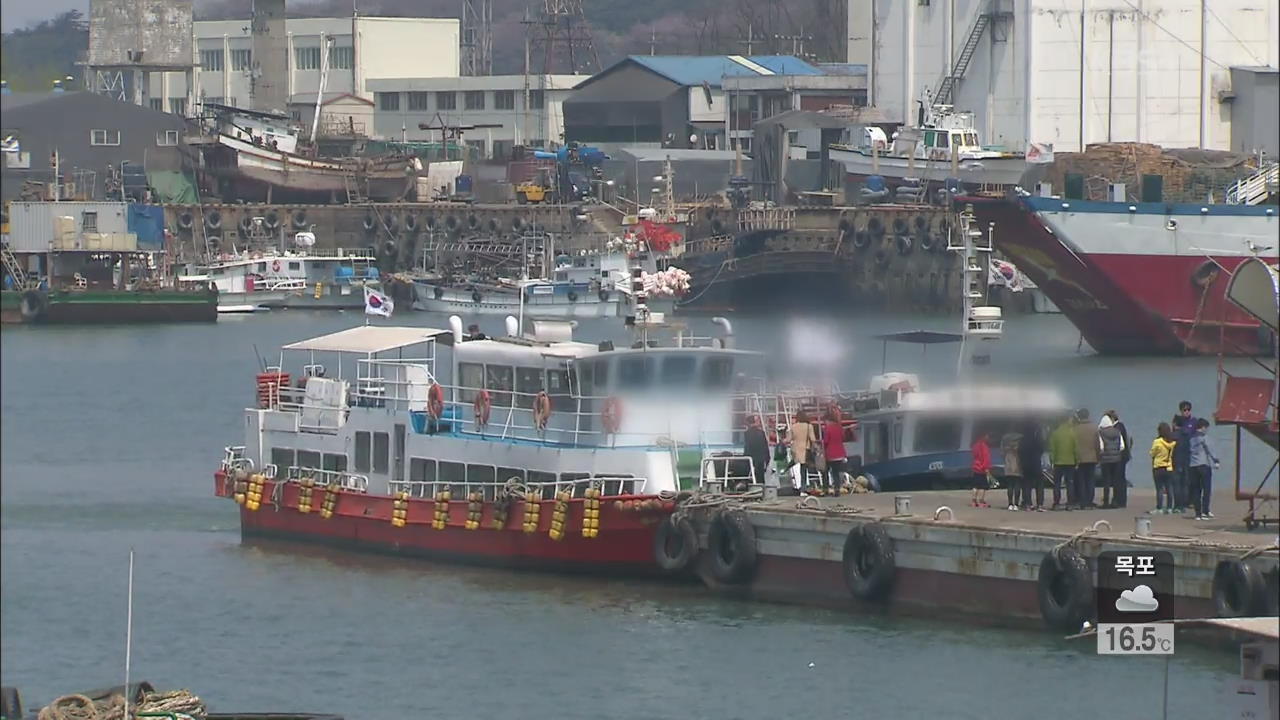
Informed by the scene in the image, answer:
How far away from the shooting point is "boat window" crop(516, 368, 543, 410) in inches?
1201

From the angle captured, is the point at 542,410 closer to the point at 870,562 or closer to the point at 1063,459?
the point at 870,562

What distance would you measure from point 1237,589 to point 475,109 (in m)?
102

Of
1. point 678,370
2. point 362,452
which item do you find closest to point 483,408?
point 678,370

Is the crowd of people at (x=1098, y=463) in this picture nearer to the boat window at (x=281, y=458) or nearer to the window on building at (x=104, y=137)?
the boat window at (x=281, y=458)

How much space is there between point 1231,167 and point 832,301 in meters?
17.0

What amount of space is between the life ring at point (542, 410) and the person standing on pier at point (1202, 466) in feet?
25.4

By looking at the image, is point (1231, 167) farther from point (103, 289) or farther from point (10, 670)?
point (10, 670)

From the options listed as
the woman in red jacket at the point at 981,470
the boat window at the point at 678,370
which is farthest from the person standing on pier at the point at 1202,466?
the boat window at the point at 678,370

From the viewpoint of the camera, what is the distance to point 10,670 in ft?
77.6

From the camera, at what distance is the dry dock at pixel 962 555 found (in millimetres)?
23562

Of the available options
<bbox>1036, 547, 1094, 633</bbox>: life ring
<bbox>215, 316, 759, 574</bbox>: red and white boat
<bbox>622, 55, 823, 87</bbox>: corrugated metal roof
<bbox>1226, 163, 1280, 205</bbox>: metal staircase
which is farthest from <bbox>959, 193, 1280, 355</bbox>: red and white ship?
<bbox>622, 55, 823, 87</bbox>: corrugated metal roof

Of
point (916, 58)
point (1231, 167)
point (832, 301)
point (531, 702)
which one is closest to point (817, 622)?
point (531, 702)

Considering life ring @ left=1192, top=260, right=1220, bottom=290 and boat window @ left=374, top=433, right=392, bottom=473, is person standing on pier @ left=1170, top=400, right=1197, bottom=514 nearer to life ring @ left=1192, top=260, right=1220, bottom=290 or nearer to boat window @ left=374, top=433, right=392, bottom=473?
boat window @ left=374, top=433, right=392, bottom=473

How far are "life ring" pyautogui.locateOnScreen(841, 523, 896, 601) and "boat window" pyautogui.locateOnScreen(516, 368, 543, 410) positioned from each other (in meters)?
5.28
